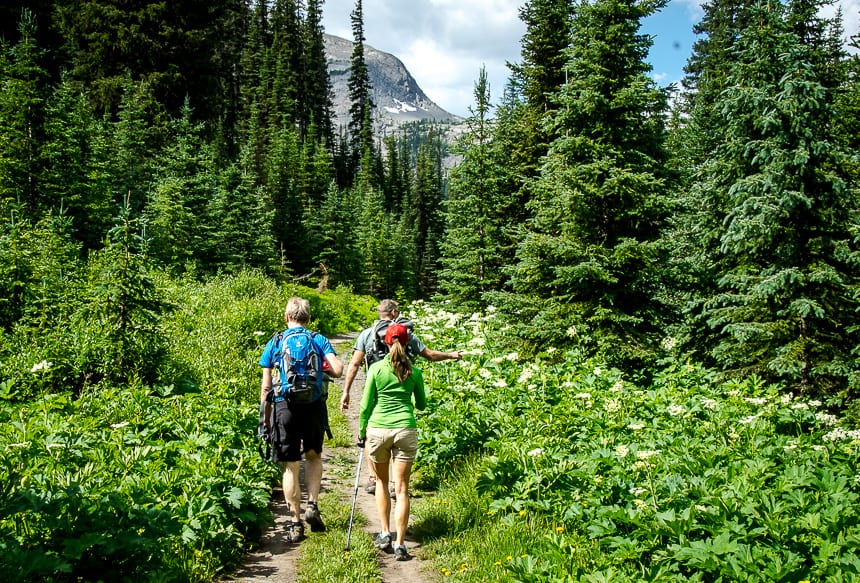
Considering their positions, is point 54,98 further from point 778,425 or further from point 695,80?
point 695,80

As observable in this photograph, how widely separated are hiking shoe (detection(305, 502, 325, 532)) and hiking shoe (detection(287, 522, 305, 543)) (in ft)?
0.31

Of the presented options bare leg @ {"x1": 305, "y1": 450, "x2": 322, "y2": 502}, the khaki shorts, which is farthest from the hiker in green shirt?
bare leg @ {"x1": 305, "y1": 450, "x2": 322, "y2": 502}

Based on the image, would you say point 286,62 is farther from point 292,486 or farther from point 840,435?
point 840,435

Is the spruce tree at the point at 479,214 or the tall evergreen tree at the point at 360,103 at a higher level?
the tall evergreen tree at the point at 360,103

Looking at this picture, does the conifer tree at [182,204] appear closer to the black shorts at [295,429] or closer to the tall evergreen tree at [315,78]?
the black shorts at [295,429]

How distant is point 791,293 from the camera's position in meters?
9.69

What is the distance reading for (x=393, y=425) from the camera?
5.01 m

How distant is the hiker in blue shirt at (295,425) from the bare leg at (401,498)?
0.93 metres

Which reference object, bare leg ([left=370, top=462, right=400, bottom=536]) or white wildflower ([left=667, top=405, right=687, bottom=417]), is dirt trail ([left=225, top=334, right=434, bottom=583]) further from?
white wildflower ([left=667, top=405, right=687, bottom=417])

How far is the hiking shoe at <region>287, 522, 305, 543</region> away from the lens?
5.27m

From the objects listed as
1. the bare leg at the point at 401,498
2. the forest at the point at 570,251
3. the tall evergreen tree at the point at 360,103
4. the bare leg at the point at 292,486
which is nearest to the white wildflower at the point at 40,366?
the forest at the point at 570,251

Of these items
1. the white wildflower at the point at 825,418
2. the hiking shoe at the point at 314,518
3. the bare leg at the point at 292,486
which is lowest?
the hiking shoe at the point at 314,518

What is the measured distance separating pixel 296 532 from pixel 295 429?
38.2 inches

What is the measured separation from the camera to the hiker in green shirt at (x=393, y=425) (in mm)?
5004
